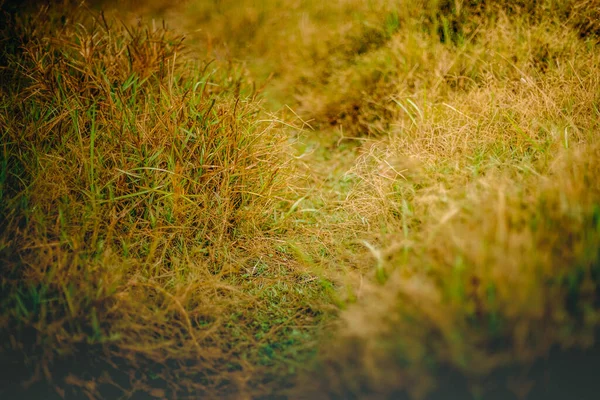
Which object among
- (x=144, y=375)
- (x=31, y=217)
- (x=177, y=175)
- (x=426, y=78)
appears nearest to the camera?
(x=144, y=375)

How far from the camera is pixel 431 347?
1308 millimetres

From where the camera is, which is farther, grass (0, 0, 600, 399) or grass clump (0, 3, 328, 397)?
grass clump (0, 3, 328, 397)

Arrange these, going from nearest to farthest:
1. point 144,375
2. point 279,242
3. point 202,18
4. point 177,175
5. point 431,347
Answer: point 431,347, point 144,375, point 177,175, point 279,242, point 202,18

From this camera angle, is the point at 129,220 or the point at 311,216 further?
the point at 311,216

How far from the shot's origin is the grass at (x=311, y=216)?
1.34m

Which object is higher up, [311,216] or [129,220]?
[129,220]

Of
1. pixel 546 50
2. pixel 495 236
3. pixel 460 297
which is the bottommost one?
pixel 460 297

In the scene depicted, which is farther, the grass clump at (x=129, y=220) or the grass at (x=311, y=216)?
the grass clump at (x=129, y=220)

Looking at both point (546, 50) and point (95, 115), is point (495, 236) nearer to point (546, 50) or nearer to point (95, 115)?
point (546, 50)

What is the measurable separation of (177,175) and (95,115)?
1.89 feet

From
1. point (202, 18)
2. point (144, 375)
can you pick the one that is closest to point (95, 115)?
point (144, 375)

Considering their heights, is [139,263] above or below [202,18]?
below

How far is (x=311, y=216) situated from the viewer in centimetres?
256

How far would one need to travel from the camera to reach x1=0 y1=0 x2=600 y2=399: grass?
52.9 inches
